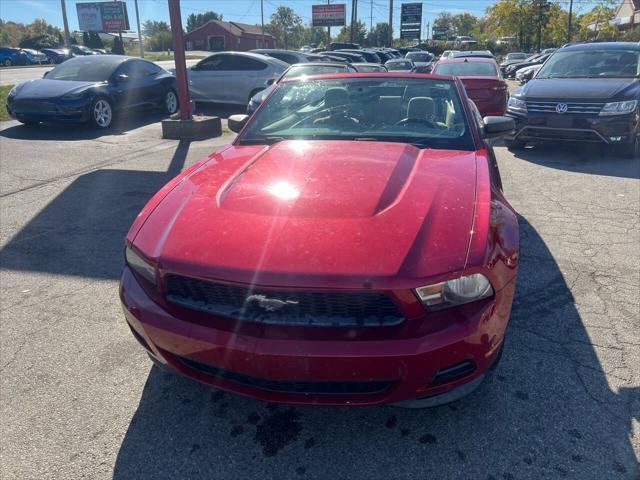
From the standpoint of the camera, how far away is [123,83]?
10555mm

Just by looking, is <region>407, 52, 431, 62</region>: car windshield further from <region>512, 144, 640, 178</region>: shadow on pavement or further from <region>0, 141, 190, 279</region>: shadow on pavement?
<region>0, 141, 190, 279</region>: shadow on pavement

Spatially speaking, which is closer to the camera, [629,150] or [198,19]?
[629,150]

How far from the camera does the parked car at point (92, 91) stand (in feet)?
30.4

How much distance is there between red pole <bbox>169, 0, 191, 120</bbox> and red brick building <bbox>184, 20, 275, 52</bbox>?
72.2m

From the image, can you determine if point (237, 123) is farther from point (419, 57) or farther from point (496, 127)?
point (419, 57)

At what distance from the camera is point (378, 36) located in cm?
8138

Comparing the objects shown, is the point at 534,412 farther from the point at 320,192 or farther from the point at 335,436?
the point at 320,192

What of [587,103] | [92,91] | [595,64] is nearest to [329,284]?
[587,103]

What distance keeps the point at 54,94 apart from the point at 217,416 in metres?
8.96

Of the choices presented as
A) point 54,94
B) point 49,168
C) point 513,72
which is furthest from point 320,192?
point 513,72

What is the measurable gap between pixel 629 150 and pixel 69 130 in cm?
A: 994

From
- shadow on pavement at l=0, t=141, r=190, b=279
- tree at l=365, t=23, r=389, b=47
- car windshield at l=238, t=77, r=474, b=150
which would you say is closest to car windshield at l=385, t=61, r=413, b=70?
shadow on pavement at l=0, t=141, r=190, b=279

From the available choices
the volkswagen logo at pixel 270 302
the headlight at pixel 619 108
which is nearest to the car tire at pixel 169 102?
the headlight at pixel 619 108

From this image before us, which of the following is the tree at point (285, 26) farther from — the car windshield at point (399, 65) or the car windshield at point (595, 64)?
the car windshield at point (595, 64)
